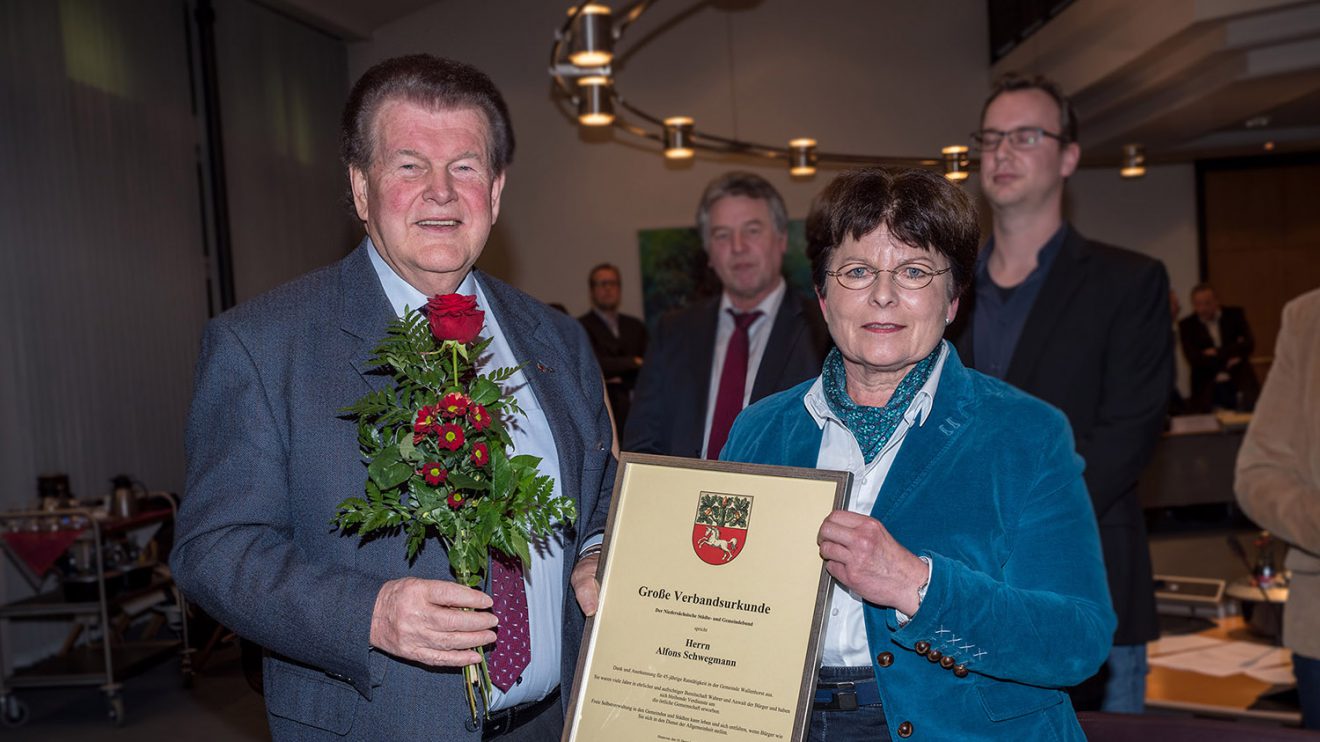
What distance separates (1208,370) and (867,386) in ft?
37.7

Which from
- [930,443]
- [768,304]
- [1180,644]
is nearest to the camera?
[930,443]

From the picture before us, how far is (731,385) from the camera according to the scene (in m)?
3.36

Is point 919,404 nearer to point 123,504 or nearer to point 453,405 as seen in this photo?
point 453,405

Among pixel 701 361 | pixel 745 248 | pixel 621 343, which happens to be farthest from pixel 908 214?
pixel 621 343

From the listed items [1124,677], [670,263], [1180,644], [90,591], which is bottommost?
[1180,644]

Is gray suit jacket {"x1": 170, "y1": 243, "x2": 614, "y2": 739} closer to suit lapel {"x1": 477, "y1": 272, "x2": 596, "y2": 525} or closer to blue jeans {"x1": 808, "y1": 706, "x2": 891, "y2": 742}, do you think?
suit lapel {"x1": 477, "y1": 272, "x2": 596, "y2": 525}

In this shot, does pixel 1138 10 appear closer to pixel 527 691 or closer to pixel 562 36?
pixel 562 36

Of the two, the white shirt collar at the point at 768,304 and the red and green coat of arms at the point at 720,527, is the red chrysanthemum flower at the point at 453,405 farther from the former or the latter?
the white shirt collar at the point at 768,304

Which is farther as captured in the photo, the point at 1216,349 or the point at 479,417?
the point at 1216,349

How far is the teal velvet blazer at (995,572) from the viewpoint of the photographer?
1587 mm

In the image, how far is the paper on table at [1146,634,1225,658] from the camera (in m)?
4.14

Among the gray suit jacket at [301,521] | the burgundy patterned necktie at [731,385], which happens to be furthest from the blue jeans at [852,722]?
the burgundy patterned necktie at [731,385]

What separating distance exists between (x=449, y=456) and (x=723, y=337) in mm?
2168

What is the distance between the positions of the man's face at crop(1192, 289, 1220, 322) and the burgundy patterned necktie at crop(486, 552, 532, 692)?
11946 millimetres
